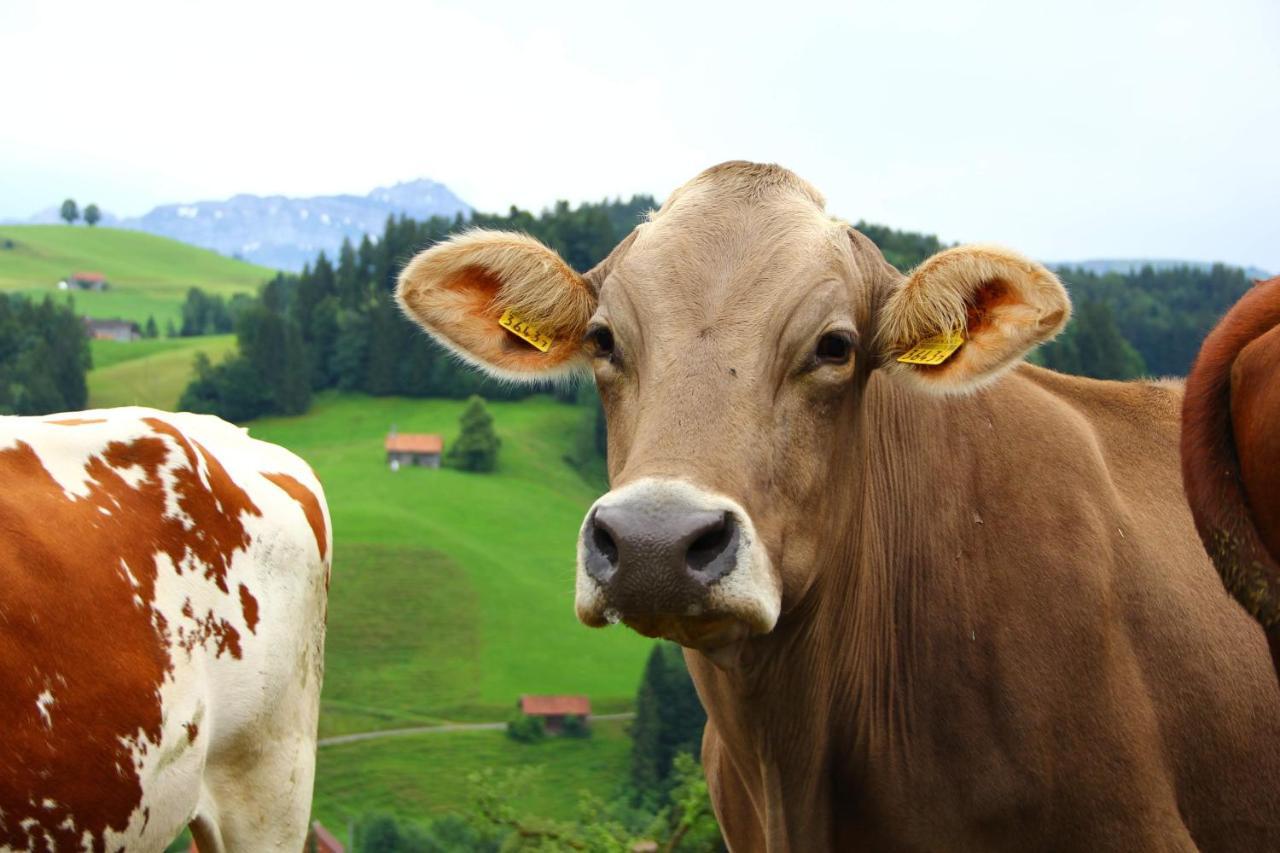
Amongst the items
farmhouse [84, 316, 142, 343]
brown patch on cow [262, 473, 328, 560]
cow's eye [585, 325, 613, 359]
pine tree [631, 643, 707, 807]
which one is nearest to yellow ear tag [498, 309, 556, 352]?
cow's eye [585, 325, 613, 359]

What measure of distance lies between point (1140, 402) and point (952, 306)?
1694mm

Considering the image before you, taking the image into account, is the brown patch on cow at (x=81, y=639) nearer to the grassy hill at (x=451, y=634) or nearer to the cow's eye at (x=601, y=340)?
the cow's eye at (x=601, y=340)

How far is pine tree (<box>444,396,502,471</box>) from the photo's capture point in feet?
347

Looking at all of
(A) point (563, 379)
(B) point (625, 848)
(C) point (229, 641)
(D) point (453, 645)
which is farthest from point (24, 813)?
(D) point (453, 645)

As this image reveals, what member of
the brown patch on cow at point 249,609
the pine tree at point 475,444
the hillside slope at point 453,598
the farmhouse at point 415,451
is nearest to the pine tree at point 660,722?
the hillside slope at point 453,598

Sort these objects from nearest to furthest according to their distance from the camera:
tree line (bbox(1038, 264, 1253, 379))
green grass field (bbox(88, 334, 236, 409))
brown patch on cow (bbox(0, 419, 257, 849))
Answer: brown patch on cow (bbox(0, 419, 257, 849)), tree line (bbox(1038, 264, 1253, 379)), green grass field (bbox(88, 334, 236, 409))

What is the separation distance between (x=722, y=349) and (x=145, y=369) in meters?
130

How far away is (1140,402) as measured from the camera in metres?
5.36

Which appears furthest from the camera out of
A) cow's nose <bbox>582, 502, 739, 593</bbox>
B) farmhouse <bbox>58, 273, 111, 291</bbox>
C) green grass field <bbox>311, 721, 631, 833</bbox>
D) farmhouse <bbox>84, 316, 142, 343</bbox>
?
farmhouse <bbox>58, 273, 111, 291</bbox>

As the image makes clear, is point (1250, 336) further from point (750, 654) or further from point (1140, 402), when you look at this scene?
point (1140, 402)

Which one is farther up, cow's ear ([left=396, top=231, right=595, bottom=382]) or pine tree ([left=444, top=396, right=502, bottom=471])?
cow's ear ([left=396, top=231, right=595, bottom=382])

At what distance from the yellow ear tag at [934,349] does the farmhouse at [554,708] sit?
236 ft

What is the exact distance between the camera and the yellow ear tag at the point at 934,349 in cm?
418

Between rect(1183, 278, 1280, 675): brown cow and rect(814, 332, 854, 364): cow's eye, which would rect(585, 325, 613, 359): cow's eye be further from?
rect(1183, 278, 1280, 675): brown cow
